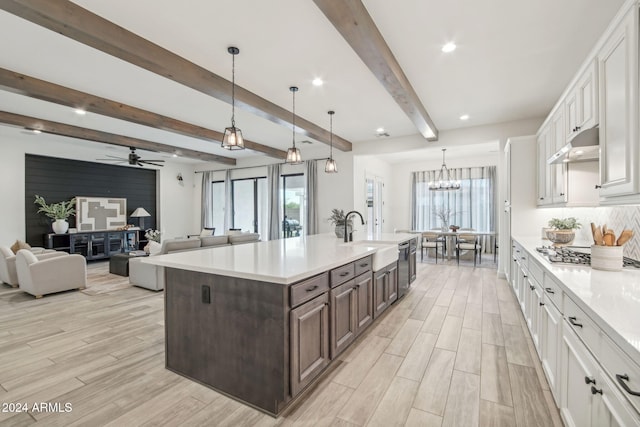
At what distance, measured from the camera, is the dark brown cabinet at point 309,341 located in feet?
6.22

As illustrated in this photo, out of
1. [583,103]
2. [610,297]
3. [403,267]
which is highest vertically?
[583,103]

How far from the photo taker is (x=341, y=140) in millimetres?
6648

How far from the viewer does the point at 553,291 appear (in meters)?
1.91

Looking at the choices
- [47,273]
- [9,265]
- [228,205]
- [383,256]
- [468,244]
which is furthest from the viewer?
[228,205]

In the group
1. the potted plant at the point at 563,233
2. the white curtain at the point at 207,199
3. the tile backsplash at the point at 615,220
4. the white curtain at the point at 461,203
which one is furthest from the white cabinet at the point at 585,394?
the white curtain at the point at 207,199

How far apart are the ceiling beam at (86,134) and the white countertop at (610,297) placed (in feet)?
23.6

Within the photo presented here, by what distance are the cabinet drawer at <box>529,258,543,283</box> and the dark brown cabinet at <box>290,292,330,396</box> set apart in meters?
1.71

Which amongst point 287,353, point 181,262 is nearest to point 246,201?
point 181,262

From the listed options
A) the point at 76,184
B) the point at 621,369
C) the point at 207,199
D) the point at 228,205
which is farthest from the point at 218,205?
the point at 621,369

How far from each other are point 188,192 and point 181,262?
8.51m

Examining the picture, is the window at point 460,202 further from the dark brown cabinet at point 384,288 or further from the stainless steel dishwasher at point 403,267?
the dark brown cabinet at point 384,288

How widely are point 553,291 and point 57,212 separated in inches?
351

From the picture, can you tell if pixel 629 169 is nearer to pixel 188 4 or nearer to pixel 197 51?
pixel 188 4

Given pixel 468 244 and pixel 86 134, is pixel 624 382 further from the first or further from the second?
pixel 86 134
